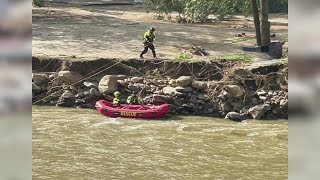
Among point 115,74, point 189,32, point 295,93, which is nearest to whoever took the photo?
point 295,93

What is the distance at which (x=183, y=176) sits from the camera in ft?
21.6

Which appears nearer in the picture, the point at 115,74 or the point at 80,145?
the point at 80,145

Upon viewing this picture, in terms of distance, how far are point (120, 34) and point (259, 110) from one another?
5.95m

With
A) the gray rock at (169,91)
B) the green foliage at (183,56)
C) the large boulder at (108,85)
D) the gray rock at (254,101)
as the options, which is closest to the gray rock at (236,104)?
the gray rock at (254,101)

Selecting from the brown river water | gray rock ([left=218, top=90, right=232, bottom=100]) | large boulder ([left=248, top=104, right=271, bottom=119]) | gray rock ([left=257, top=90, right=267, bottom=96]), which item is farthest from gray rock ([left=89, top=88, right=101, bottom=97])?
gray rock ([left=257, top=90, right=267, bottom=96])

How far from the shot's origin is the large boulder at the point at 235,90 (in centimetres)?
1053

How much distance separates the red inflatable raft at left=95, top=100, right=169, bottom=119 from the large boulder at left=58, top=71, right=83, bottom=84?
124cm

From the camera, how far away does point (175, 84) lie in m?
11.0

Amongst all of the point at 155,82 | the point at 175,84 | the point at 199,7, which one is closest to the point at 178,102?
the point at 175,84

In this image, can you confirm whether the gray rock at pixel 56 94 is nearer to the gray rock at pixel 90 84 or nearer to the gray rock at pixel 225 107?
the gray rock at pixel 90 84

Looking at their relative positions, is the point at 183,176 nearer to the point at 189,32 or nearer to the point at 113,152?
the point at 113,152

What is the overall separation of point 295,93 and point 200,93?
32.3 ft

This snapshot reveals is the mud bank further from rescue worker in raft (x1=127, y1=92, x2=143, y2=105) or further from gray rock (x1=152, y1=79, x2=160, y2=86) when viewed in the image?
rescue worker in raft (x1=127, y1=92, x2=143, y2=105)

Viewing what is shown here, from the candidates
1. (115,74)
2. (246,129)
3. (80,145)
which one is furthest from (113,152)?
(115,74)
